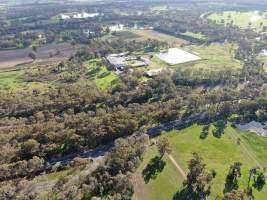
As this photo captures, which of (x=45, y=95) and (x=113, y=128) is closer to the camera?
(x=113, y=128)

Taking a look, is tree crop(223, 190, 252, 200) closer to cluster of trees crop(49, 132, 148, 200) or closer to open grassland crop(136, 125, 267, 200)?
open grassland crop(136, 125, 267, 200)

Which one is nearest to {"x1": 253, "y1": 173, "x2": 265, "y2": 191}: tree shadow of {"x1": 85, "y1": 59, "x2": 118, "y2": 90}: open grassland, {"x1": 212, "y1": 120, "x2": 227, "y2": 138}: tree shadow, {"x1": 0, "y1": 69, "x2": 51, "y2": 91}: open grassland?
{"x1": 212, "y1": 120, "x2": 227, "y2": 138}: tree shadow

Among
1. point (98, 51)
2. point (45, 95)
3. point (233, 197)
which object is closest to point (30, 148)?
point (45, 95)

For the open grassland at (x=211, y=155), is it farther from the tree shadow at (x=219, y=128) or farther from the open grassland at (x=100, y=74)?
the open grassland at (x=100, y=74)

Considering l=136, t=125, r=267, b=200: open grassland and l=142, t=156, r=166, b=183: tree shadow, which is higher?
l=142, t=156, r=166, b=183: tree shadow

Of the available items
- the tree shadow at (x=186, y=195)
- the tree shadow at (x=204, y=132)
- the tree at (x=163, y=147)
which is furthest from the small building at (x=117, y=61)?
the tree shadow at (x=186, y=195)

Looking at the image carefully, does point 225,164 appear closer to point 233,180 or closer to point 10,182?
point 233,180
